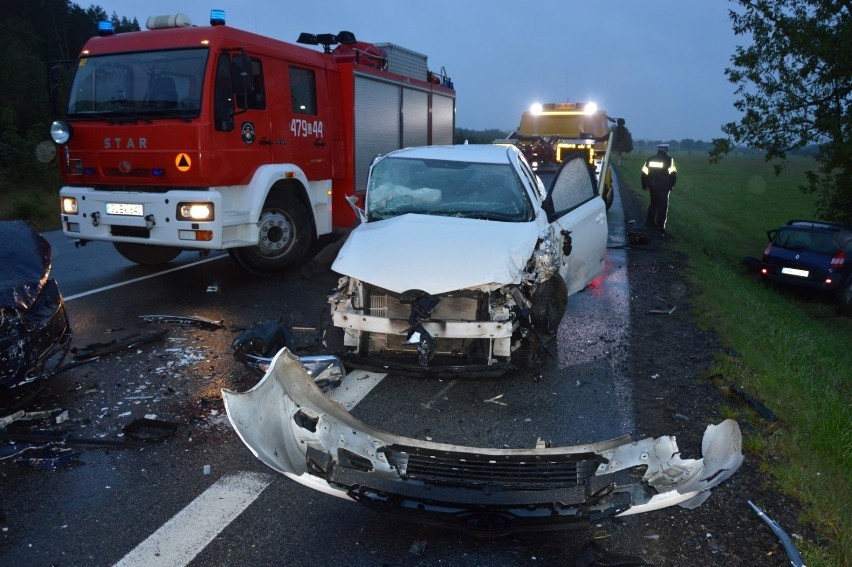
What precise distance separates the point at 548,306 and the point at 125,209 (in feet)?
16.7

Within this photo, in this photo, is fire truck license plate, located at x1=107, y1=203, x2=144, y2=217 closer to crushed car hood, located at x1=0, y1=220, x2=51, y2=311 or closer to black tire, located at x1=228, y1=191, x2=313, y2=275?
black tire, located at x1=228, y1=191, x2=313, y2=275

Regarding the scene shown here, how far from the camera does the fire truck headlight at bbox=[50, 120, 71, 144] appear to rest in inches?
311

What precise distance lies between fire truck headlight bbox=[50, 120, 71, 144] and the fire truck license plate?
100 cm

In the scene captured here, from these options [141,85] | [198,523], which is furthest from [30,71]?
[198,523]

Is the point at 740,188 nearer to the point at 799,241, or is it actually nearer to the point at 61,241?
the point at 799,241

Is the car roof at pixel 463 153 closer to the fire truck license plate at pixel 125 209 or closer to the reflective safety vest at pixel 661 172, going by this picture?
the fire truck license plate at pixel 125 209

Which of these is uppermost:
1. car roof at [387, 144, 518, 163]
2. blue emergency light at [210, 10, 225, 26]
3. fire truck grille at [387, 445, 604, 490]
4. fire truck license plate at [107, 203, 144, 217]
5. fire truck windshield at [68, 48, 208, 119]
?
blue emergency light at [210, 10, 225, 26]

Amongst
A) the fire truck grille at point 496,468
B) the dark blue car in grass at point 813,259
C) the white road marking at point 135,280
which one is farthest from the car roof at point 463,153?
the dark blue car in grass at point 813,259

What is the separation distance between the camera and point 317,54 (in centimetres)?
925

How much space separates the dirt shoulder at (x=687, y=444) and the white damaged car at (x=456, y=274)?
3.25 feet

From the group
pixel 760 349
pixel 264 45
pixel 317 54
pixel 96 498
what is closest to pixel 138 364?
pixel 96 498

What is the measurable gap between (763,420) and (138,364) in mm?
4822

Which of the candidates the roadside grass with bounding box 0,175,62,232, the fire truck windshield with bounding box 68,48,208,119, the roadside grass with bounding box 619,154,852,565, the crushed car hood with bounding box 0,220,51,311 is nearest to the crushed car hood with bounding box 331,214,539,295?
the roadside grass with bounding box 619,154,852,565

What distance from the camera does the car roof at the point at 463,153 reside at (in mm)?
6816
